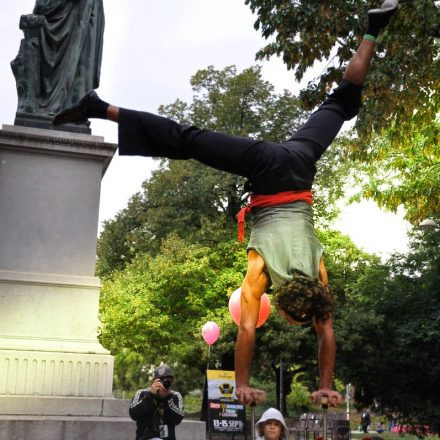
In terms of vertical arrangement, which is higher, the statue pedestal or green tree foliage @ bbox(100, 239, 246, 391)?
green tree foliage @ bbox(100, 239, 246, 391)

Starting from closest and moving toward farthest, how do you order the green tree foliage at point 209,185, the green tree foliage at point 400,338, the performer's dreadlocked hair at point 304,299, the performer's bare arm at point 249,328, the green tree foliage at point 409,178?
the performer's dreadlocked hair at point 304,299 < the performer's bare arm at point 249,328 < the green tree foliage at point 409,178 < the green tree foliage at point 400,338 < the green tree foliage at point 209,185

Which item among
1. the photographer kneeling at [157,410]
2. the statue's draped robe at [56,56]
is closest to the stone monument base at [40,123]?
the statue's draped robe at [56,56]

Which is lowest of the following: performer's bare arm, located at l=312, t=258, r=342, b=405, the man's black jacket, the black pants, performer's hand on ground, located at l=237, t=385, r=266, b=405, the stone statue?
the man's black jacket

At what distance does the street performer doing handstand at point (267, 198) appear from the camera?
4.71m

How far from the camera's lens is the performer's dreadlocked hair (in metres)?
4.57

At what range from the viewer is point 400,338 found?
27.8 m

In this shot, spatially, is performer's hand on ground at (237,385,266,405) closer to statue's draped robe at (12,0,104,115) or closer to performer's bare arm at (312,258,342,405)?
performer's bare arm at (312,258,342,405)

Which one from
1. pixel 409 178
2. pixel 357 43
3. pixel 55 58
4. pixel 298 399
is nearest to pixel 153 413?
pixel 55 58

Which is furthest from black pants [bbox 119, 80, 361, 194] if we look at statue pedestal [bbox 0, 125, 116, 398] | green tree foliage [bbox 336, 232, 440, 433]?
green tree foliage [bbox 336, 232, 440, 433]

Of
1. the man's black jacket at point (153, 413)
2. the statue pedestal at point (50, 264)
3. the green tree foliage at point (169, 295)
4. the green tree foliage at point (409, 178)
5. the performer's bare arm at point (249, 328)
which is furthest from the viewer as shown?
the green tree foliage at point (169, 295)

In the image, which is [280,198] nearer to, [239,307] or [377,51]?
[239,307]

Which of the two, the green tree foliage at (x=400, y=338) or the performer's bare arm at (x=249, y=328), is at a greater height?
the green tree foliage at (x=400, y=338)

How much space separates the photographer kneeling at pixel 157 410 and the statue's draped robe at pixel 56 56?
4.78 metres

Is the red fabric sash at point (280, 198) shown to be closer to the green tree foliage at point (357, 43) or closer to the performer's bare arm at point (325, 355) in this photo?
the performer's bare arm at point (325, 355)
